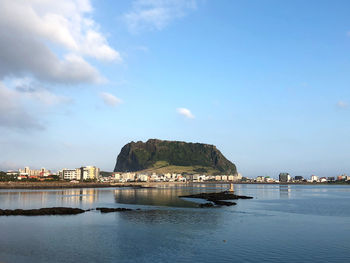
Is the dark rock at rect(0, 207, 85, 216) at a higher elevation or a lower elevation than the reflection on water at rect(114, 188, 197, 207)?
higher

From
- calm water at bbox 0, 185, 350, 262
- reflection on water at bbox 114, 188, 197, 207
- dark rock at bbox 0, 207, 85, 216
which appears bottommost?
reflection on water at bbox 114, 188, 197, 207

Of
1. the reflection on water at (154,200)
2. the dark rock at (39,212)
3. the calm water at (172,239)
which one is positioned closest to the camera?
the calm water at (172,239)

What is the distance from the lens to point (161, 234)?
3847 cm

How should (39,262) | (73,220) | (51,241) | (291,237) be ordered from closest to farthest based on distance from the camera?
1. (39,262)
2. (51,241)
3. (291,237)
4. (73,220)

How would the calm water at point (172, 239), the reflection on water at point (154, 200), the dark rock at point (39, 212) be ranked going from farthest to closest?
the reflection on water at point (154, 200)
the dark rock at point (39, 212)
the calm water at point (172, 239)

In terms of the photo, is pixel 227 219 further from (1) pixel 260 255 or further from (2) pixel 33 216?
(2) pixel 33 216

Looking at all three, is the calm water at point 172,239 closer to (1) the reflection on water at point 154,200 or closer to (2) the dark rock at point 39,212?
(2) the dark rock at point 39,212

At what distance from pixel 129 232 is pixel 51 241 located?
10040mm

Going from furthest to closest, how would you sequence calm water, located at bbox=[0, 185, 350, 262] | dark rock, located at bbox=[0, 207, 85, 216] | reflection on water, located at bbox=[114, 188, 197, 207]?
reflection on water, located at bbox=[114, 188, 197, 207], dark rock, located at bbox=[0, 207, 85, 216], calm water, located at bbox=[0, 185, 350, 262]

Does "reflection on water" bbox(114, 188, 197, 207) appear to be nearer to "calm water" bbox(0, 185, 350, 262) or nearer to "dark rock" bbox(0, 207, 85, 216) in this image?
"dark rock" bbox(0, 207, 85, 216)

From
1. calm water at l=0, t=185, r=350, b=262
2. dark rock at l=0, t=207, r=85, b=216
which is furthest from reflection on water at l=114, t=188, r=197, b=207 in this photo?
calm water at l=0, t=185, r=350, b=262

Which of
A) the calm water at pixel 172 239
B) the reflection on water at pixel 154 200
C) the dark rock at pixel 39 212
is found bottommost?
the reflection on water at pixel 154 200

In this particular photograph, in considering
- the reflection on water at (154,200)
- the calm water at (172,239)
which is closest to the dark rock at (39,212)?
the calm water at (172,239)

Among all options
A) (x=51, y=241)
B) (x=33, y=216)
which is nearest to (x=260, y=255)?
(x=51, y=241)
